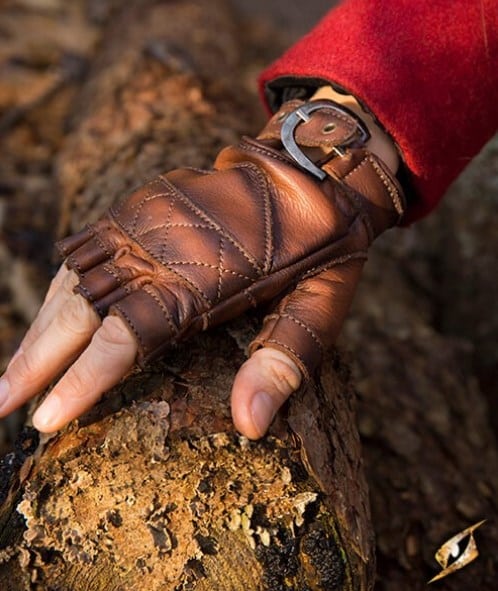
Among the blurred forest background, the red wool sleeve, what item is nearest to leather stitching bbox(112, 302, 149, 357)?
the blurred forest background

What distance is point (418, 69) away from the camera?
6.48 ft

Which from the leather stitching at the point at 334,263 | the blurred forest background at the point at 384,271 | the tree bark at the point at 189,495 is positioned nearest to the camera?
the tree bark at the point at 189,495

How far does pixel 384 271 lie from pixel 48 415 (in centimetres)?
225

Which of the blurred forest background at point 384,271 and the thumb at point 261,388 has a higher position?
the thumb at point 261,388

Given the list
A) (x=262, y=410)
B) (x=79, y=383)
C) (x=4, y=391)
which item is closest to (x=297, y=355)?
(x=262, y=410)

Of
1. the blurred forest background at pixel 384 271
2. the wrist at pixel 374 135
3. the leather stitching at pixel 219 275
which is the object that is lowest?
the blurred forest background at pixel 384 271

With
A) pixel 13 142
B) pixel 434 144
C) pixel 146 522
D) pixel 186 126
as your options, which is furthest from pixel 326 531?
pixel 13 142

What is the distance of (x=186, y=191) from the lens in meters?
1.69

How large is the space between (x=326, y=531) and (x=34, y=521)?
2.11 ft

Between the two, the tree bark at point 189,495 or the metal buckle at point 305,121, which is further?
the metal buckle at point 305,121

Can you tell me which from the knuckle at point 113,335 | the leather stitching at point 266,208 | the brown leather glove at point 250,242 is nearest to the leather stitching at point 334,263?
the brown leather glove at point 250,242

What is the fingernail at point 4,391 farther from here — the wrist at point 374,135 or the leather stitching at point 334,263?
the wrist at point 374,135

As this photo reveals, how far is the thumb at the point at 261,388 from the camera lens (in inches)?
57.7

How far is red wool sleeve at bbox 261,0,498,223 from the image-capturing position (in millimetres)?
1936
